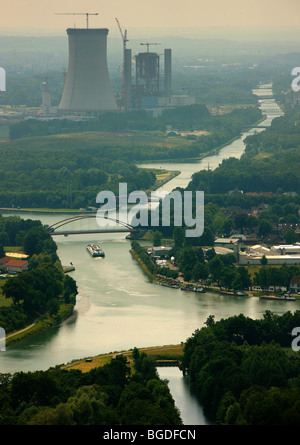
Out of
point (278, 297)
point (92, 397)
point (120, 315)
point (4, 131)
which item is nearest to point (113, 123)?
point (4, 131)

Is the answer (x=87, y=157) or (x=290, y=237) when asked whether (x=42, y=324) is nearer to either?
(x=290, y=237)

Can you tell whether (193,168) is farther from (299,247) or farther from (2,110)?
(2,110)

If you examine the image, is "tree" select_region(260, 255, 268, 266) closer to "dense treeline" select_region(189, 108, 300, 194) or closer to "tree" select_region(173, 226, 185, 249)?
"tree" select_region(173, 226, 185, 249)

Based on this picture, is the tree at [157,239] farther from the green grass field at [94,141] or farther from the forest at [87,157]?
the green grass field at [94,141]

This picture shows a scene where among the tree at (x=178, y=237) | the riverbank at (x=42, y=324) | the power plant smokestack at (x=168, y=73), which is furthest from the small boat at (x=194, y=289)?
the power plant smokestack at (x=168, y=73)
